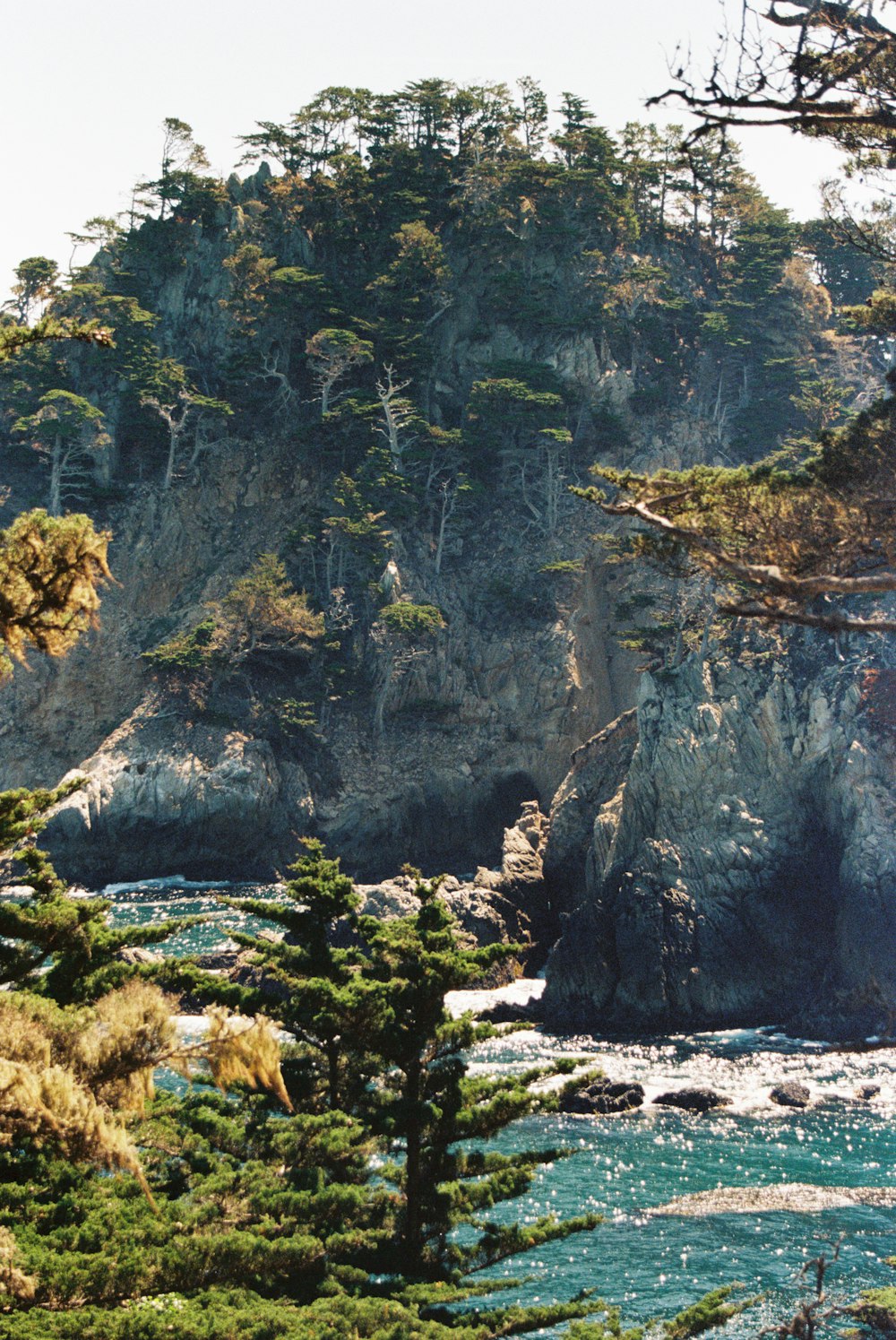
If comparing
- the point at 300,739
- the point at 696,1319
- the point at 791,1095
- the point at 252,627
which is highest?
the point at 252,627

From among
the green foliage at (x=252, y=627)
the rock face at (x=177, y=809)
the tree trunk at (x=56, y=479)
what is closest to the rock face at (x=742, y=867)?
the rock face at (x=177, y=809)

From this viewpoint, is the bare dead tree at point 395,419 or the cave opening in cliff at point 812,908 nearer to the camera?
the cave opening in cliff at point 812,908

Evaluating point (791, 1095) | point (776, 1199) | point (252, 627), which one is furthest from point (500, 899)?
point (252, 627)

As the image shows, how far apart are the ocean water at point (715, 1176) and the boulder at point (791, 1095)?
0.23 m

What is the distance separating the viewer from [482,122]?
6712 centimetres

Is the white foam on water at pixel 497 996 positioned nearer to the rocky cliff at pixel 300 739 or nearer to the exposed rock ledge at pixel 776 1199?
the exposed rock ledge at pixel 776 1199

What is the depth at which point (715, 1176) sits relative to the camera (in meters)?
25.4

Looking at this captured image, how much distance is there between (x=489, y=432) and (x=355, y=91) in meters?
21.6

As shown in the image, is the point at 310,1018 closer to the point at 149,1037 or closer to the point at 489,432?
the point at 149,1037

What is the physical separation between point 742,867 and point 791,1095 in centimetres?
960

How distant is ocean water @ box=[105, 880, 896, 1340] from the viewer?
2102 cm

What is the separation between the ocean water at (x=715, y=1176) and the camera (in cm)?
2102

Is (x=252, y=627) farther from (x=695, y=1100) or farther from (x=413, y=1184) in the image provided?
(x=413, y=1184)

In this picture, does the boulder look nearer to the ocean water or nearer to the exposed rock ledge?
the ocean water
